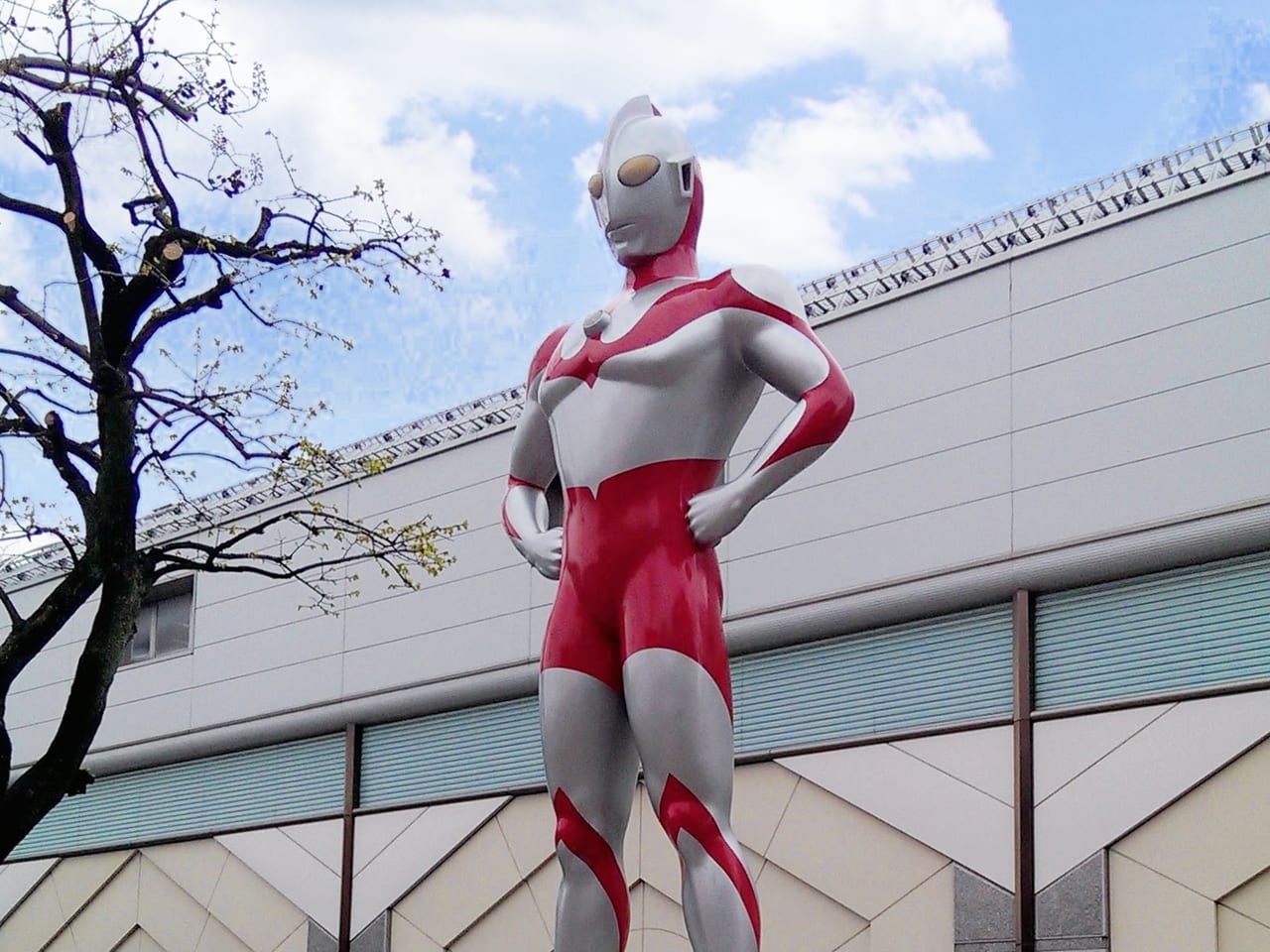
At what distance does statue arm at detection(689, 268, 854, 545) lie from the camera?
536 centimetres

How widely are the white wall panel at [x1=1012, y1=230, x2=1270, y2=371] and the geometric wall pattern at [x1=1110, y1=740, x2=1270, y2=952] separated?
8.92 ft

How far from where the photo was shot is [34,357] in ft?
34.9

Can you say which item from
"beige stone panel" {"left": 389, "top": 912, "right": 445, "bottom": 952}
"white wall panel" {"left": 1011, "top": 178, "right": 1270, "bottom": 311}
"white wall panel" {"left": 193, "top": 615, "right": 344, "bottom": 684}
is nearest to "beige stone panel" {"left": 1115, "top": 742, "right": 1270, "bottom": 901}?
"white wall panel" {"left": 1011, "top": 178, "right": 1270, "bottom": 311}

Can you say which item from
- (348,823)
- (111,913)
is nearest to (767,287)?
(348,823)

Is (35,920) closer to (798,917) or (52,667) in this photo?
(52,667)

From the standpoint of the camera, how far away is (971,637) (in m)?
13.6

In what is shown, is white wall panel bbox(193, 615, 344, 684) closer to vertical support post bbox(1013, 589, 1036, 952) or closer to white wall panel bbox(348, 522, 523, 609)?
white wall panel bbox(348, 522, 523, 609)

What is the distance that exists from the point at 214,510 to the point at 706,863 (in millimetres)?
15645

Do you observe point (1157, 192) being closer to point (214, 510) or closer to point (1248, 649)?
point (1248, 649)

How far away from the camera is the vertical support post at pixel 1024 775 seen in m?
12.8

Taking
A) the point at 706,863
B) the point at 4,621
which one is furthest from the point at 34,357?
the point at 4,621

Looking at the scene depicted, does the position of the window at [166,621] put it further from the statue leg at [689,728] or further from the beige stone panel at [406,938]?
the statue leg at [689,728]

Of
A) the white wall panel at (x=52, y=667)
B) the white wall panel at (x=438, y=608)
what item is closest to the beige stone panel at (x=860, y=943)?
the white wall panel at (x=438, y=608)

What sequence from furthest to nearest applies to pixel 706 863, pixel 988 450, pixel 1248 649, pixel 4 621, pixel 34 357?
Answer: pixel 4 621, pixel 988 450, pixel 1248 649, pixel 34 357, pixel 706 863
